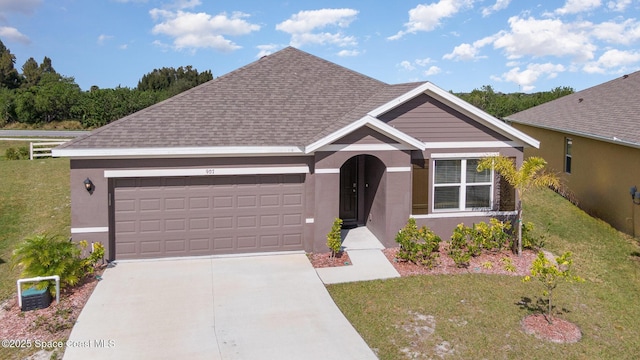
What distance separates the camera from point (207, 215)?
1309 cm

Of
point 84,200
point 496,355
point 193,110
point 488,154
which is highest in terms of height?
point 193,110

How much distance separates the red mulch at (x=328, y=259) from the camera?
12.4 meters

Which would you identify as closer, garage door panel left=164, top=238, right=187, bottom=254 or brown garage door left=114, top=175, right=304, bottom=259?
brown garage door left=114, top=175, right=304, bottom=259

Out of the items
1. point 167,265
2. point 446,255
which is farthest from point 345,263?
point 167,265

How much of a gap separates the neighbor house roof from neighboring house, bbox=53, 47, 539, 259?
0.16ft

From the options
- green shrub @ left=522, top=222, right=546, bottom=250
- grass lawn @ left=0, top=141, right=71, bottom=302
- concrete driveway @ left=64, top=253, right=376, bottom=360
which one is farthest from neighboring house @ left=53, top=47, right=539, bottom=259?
grass lawn @ left=0, top=141, right=71, bottom=302

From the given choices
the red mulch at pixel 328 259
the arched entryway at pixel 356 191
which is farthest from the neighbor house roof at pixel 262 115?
the red mulch at pixel 328 259

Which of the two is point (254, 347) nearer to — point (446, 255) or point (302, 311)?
point (302, 311)

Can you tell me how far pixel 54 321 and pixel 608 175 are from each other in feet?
53.9

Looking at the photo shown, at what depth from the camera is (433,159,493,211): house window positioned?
1413 cm

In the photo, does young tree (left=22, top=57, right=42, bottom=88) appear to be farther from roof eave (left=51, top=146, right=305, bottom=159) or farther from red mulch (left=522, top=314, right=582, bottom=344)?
red mulch (left=522, top=314, right=582, bottom=344)

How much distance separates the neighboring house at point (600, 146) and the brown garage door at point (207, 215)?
10.2 metres

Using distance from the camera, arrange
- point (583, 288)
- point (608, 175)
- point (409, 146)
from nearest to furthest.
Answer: point (583, 288) → point (409, 146) → point (608, 175)

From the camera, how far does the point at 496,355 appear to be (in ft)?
26.8
